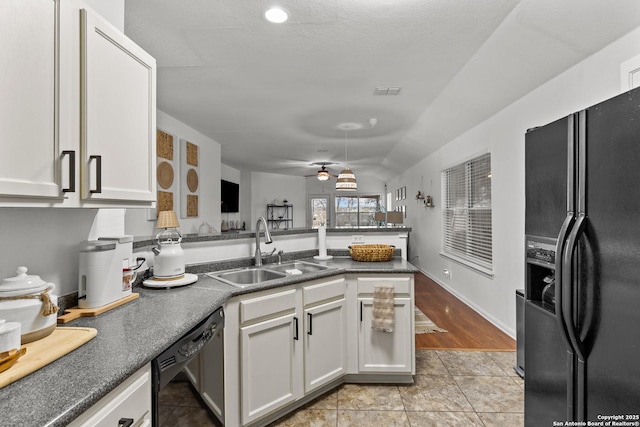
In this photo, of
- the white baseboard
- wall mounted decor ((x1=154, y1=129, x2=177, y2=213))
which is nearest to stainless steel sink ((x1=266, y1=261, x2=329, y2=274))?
wall mounted decor ((x1=154, y1=129, x2=177, y2=213))

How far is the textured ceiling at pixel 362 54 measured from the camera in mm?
1942

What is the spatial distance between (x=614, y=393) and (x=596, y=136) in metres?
0.83

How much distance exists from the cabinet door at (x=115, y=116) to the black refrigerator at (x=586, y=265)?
170cm

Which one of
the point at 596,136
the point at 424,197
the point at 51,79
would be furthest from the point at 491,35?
the point at 424,197

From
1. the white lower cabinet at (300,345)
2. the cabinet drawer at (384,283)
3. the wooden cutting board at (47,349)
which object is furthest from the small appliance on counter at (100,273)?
the cabinet drawer at (384,283)

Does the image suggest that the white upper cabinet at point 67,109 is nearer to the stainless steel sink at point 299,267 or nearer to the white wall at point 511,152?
the stainless steel sink at point 299,267

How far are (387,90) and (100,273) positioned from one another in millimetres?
2984

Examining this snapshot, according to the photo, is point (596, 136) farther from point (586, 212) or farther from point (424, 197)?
point (424, 197)

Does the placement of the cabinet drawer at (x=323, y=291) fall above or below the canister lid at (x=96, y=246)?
below

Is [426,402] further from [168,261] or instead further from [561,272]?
[168,261]

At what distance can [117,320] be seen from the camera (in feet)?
4.16

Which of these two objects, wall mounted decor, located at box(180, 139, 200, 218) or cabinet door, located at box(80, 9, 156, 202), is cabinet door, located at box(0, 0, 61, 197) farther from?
wall mounted decor, located at box(180, 139, 200, 218)

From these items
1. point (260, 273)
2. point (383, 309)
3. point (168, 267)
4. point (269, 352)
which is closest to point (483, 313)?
point (383, 309)

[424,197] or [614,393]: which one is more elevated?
[424,197]
